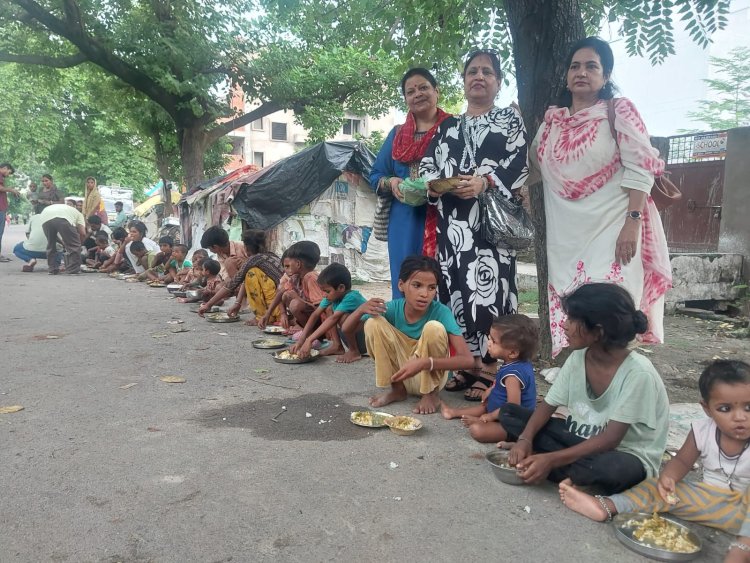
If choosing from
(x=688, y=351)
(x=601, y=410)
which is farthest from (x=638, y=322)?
(x=688, y=351)

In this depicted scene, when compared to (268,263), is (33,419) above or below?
below

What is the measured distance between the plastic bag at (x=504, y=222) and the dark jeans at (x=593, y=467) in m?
1.23

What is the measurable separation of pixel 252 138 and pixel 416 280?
1503 inches

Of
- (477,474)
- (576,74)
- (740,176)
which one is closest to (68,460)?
(477,474)

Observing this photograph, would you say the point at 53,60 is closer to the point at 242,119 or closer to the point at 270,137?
the point at 242,119

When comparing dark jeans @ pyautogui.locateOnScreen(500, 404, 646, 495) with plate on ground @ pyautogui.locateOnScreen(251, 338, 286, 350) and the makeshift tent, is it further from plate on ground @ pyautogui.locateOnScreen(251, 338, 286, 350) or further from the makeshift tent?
the makeshift tent

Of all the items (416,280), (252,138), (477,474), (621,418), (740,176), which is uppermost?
(252,138)

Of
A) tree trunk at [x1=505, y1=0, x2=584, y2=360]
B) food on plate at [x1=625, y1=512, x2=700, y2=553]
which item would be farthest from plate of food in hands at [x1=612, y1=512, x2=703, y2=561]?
tree trunk at [x1=505, y1=0, x2=584, y2=360]

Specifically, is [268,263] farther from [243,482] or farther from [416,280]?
[243,482]

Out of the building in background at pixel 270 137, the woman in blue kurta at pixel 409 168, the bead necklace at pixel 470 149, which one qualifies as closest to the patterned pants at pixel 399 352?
the woman in blue kurta at pixel 409 168

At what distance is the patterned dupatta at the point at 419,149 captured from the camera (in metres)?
3.57

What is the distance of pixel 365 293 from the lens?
928cm

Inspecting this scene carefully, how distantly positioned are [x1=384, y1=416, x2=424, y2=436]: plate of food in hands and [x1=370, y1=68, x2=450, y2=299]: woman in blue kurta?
3.54 ft

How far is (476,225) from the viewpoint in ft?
11.1
